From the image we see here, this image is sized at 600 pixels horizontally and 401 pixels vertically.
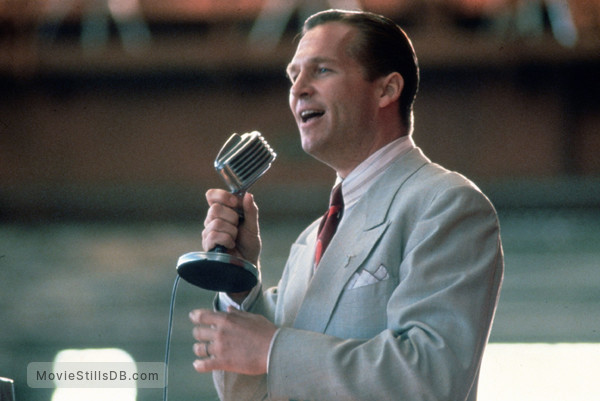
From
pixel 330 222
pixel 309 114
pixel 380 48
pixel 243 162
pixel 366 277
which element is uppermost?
pixel 380 48

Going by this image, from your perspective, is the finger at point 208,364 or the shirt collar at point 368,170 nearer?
the finger at point 208,364

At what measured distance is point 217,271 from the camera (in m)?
1.46

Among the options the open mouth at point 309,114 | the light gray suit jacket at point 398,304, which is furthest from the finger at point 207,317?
the open mouth at point 309,114

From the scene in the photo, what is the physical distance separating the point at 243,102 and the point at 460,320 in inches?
171

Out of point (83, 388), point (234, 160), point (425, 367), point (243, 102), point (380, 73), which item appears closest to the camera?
point (425, 367)

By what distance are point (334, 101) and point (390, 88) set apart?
139 millimetres

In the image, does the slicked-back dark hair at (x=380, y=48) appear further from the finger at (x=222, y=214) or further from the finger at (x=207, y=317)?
the finger at (x=207, y=317)

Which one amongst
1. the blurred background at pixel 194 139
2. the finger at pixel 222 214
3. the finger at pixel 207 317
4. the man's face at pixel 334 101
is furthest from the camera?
the blurred background at pixel 194 139

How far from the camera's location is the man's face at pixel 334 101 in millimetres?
1678

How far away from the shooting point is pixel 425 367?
1.27 metres

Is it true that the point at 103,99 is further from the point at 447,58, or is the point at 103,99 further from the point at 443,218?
the point at 443,218

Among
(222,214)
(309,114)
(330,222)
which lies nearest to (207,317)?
(222,214)

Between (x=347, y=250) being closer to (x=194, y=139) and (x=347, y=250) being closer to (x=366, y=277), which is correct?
(x=366, y=277)

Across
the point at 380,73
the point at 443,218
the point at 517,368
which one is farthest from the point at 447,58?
the point at 443,218
